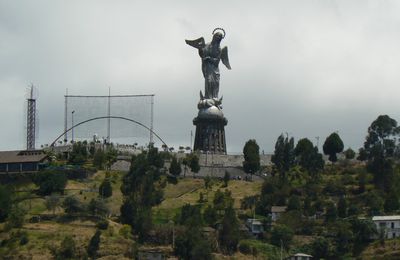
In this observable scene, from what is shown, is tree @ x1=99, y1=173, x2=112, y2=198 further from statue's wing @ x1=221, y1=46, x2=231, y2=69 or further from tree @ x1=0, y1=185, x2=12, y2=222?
statue's wing @ x1=221, y1=46, x2=231, y2=69

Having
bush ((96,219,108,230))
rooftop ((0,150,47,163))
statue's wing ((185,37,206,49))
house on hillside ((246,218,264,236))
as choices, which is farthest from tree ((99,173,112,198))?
statue's wing ((185,37,206,49))

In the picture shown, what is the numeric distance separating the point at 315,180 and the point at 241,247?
57.8 ft

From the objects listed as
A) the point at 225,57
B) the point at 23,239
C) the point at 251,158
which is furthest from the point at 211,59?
the point at 23,239

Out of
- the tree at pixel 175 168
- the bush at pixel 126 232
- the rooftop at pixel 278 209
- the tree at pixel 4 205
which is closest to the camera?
the bush at pixel 126 232

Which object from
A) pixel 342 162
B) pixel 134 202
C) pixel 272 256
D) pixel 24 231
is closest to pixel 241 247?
pixel 272 256

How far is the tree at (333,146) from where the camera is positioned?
14362 cm

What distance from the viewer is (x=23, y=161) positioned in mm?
139375

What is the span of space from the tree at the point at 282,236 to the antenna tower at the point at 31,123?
122 ft

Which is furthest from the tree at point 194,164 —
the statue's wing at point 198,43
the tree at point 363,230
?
the tree at point 363,230

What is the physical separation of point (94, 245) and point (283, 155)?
28.4m

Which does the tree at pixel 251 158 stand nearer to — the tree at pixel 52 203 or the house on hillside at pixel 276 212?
the house on hillside at pixel 276 212

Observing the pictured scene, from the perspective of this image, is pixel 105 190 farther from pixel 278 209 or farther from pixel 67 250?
pixel 278 209

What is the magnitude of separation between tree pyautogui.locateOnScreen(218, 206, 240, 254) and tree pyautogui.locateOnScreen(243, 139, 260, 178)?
71.6 feet

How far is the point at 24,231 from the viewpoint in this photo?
119875 mm
